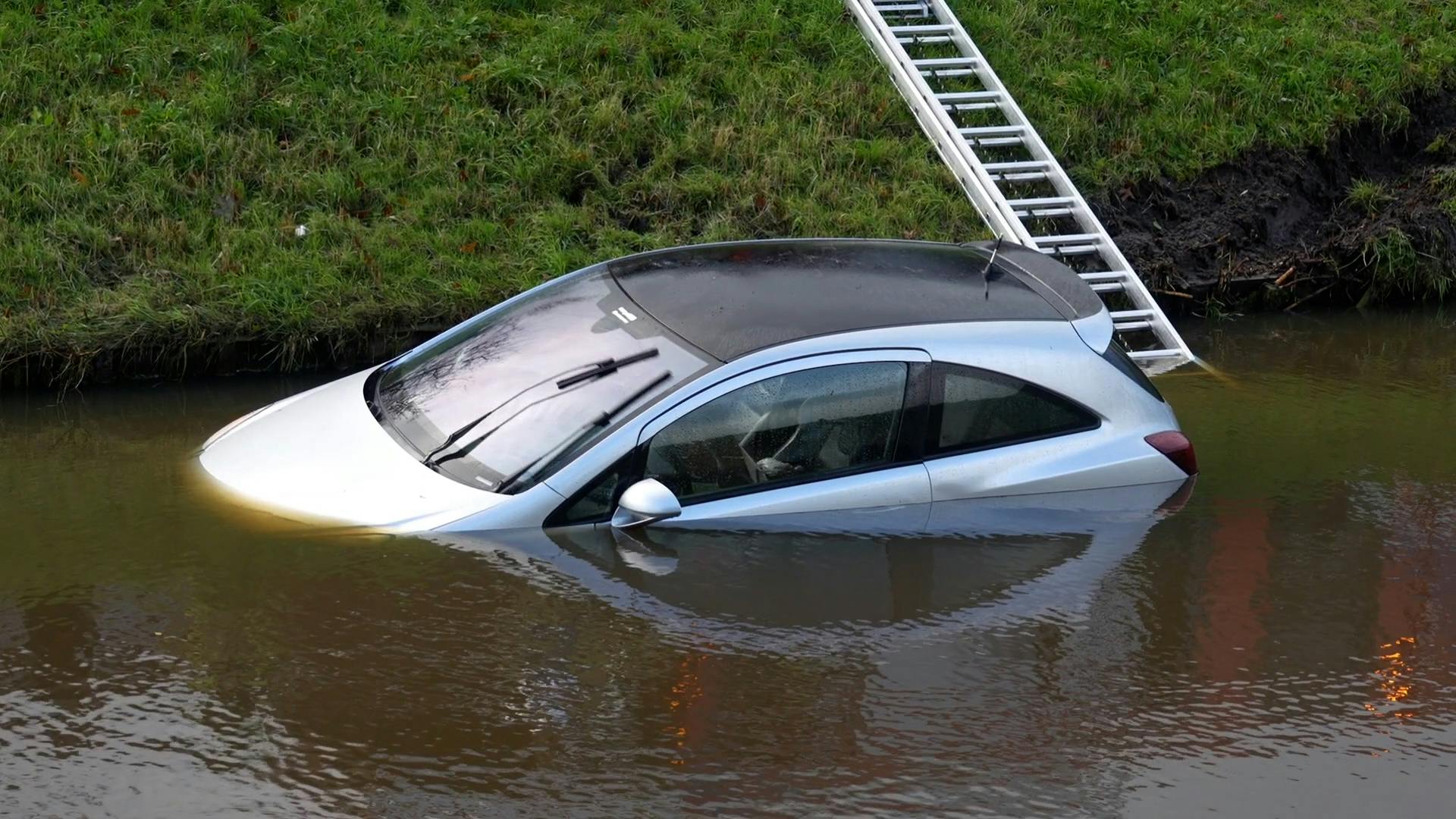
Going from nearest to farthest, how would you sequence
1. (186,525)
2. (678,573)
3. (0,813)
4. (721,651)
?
(0,813) < (721,651) < (678,573) < (186,525)

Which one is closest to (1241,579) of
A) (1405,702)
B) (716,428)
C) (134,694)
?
(1405,702)

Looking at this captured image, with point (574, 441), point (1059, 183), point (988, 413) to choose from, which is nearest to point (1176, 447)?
point (988, 413)

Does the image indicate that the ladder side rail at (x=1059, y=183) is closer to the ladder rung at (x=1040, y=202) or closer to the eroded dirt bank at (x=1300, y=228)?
the ladder rung at (x=1040, y=202)

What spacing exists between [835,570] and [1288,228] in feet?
23.2

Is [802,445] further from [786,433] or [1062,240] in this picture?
[1062,240]

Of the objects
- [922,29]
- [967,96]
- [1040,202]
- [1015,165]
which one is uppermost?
[922,29]

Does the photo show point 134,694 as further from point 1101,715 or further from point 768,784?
point 1101,715

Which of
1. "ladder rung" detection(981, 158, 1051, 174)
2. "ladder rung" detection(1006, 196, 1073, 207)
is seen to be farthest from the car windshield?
"ladder rung" detection(981, 158, 1051, 174)

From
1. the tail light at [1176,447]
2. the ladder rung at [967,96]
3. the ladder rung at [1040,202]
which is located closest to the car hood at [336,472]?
the tail light at [1176,447]

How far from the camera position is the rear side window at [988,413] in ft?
18.5

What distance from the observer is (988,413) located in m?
5.75

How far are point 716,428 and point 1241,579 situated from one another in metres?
1.95

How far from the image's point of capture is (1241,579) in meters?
5.38

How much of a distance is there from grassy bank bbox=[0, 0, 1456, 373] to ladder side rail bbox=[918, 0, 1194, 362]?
0.27m
